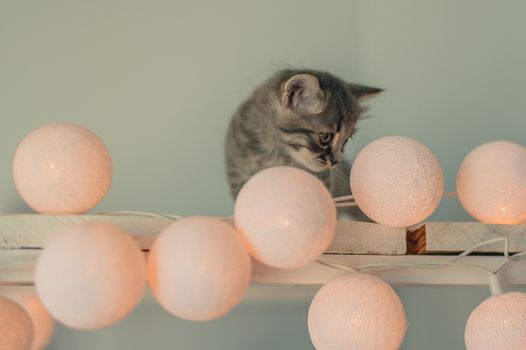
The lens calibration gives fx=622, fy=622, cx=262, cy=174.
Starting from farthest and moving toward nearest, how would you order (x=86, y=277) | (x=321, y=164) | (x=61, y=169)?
1. (x=321, y=164)
2. (x=61, y=169)
3. (x=86, y=277)

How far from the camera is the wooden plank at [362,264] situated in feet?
2.15

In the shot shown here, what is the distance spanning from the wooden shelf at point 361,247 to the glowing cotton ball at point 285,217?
8 cm

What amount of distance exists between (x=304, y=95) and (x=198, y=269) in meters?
0.61

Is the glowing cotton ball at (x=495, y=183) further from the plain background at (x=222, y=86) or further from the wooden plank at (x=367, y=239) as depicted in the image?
the plain background at (x=222, y=86)

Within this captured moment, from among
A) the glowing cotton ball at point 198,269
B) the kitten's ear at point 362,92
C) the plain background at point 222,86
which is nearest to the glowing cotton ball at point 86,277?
the glowing cotton ball at point 198,269

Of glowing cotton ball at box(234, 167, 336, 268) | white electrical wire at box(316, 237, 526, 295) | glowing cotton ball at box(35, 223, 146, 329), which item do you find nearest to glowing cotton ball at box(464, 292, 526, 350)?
white electrical wire at box(316, 237, 526, 295)

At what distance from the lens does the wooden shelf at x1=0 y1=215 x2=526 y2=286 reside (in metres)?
0.65

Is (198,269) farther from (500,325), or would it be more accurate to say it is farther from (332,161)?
(332,161)

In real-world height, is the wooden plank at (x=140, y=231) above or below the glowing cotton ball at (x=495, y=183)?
below

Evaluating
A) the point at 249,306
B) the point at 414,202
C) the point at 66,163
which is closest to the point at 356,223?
the point at 414,202

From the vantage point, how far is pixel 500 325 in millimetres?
626

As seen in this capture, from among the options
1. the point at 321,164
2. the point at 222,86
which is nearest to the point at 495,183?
the point at 321,164

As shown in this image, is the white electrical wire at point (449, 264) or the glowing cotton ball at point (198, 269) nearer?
the glowing cotton ball at point (198, 269)

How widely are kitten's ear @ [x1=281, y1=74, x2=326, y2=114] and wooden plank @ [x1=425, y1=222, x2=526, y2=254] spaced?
1.36ft
